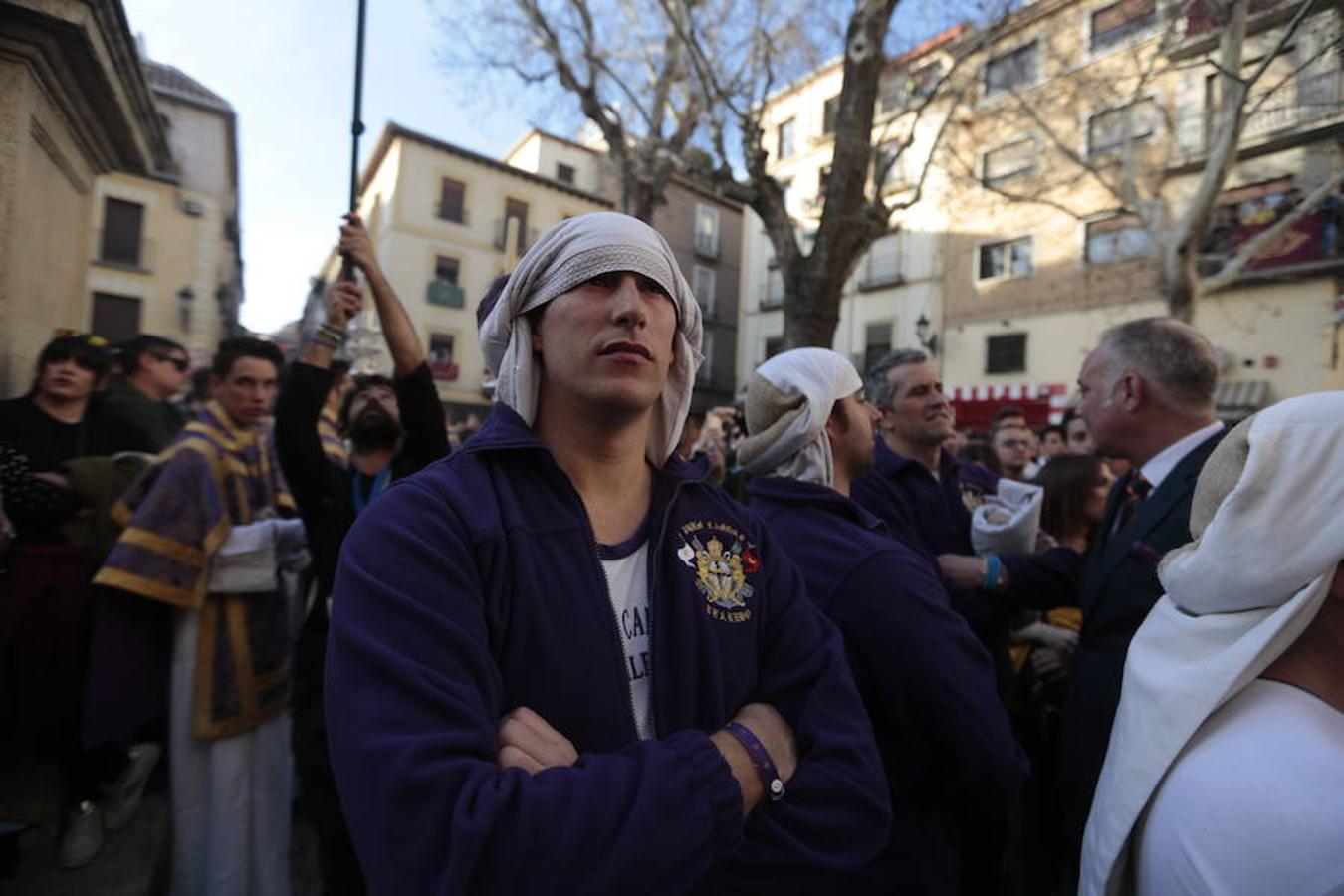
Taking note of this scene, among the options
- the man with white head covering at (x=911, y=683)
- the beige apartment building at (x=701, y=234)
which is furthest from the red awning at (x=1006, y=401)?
the man with white head covering at (x=911, y=683)

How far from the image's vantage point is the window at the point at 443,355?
2566 cm

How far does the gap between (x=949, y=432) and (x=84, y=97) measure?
14.2 ft

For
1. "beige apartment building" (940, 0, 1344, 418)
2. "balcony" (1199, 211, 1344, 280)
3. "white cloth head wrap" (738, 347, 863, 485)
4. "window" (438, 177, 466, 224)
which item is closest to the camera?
"white cloth head wrap" (738, 347, 863, 485)

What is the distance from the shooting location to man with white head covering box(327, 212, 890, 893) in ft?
3.08

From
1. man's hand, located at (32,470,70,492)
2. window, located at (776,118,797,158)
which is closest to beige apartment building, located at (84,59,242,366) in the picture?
window, located at (776,118,797,158)

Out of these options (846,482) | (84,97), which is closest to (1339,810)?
(846,482)

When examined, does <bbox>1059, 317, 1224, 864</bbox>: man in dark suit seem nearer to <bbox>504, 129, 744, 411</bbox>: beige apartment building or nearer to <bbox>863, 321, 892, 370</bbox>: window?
<bbox>863, 321, 892, 370</bbox>: window

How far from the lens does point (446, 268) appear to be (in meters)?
27.4

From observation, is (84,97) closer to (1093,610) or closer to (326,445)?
(326,445)

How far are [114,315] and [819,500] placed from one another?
26726 millimetres

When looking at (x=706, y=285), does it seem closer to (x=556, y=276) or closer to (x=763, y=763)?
(x=556, y=276)

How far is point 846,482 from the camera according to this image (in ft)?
7.68

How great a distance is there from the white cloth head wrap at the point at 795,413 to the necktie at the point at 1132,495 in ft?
3.74

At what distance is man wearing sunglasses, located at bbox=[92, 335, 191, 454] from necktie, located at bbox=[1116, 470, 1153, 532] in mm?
4755
